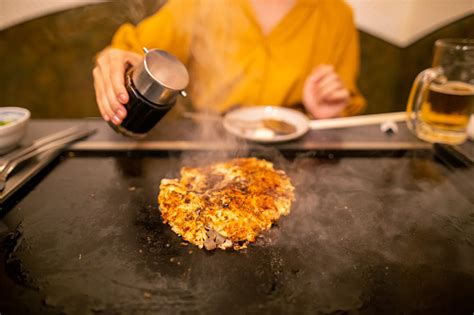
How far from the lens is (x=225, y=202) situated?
1.36 m

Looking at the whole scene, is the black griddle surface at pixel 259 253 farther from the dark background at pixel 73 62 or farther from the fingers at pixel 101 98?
the dark background at pixel 73 62

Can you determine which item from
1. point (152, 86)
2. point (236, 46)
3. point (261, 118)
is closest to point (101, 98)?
point (152, 86)

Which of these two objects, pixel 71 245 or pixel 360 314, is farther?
pixel 71 245

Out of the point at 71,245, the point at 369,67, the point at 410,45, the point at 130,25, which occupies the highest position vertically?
the point at 130,25

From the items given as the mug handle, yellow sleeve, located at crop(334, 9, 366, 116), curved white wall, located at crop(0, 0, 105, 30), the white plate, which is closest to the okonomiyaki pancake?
the white plate

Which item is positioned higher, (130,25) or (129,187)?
(130,25)

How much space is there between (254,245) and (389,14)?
12.2 feet

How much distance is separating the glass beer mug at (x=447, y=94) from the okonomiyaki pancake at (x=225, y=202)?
926mm

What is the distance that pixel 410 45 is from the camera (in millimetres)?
3896

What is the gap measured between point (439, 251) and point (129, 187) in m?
1.25

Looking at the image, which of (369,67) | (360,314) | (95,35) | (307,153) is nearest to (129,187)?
(307,153)

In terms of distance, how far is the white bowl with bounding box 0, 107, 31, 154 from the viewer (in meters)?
1.54

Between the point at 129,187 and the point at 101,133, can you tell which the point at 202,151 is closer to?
the point at 129,187

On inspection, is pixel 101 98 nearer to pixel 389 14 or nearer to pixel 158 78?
pixel 158 78
